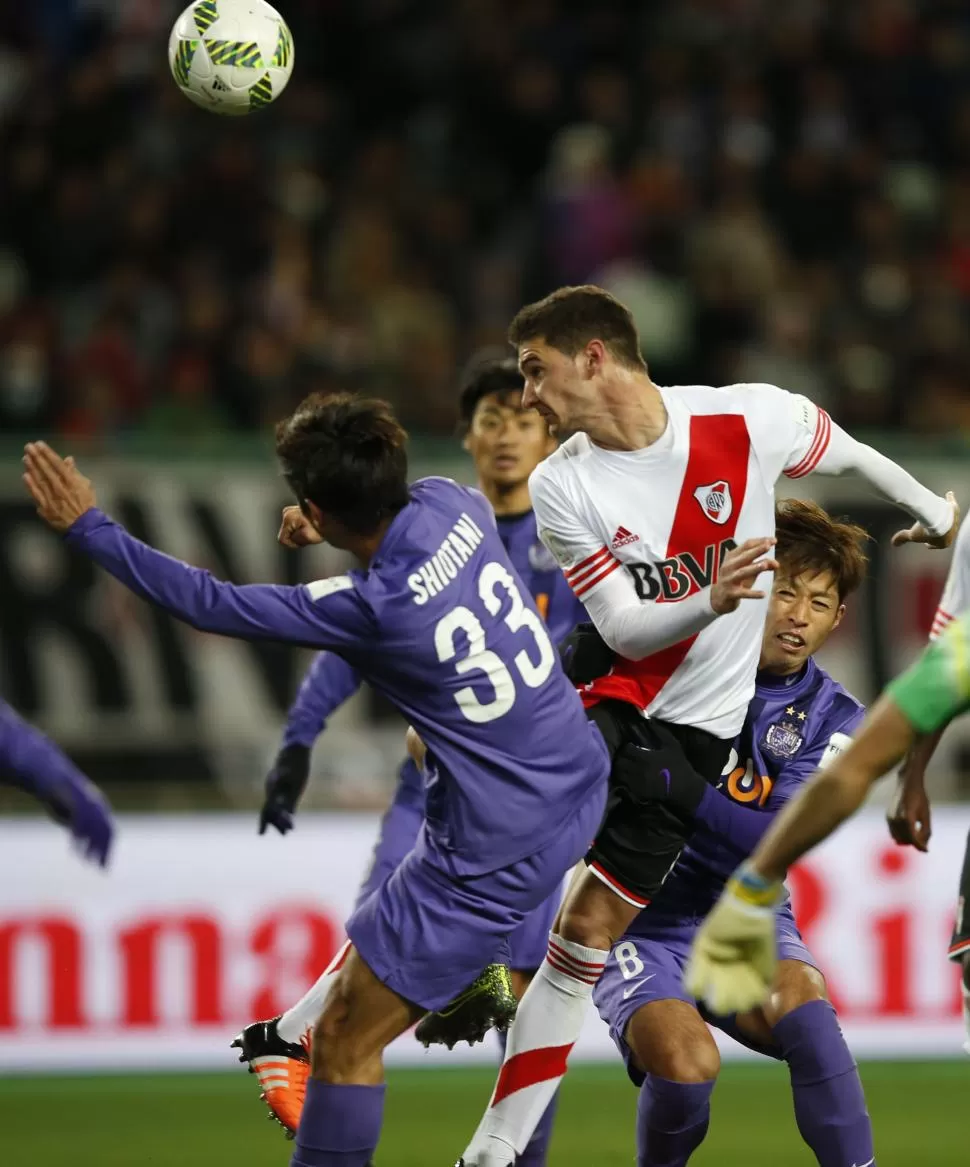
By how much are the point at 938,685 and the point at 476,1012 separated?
1933 millimetres

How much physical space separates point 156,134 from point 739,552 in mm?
8789

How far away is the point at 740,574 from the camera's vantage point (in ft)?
15.0

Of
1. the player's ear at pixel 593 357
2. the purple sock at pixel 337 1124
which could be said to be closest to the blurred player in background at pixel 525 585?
the player's ear at pixel 593 357

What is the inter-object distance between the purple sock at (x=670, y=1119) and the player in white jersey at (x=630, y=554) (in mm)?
256

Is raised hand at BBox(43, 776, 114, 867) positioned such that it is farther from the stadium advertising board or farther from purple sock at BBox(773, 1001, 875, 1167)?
the stadium advertising board

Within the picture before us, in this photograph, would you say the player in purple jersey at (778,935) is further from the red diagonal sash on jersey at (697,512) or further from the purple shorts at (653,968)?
the red diagonal sash on jersey at (697,512)

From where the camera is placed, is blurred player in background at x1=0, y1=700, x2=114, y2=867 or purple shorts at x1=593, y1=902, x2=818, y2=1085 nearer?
blurred player in background at x1=0, y1=700, x2=114, y2=867

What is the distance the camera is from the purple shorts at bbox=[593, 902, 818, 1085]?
5.16 meters

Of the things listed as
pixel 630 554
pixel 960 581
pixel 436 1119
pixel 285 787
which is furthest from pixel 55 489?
pixel 436 1119

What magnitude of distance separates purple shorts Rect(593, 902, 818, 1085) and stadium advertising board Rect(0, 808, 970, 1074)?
325 cm

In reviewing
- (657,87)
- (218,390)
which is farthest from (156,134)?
(657,87)

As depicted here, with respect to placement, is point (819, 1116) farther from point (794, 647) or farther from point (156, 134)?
point (156, 134)

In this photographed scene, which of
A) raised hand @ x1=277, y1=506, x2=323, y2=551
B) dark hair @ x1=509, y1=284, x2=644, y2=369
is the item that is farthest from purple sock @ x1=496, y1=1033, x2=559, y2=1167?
dark hair @ x1=509, y1=284, x2=644, y2=369

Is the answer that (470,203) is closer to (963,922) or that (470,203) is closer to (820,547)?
(820,547)
